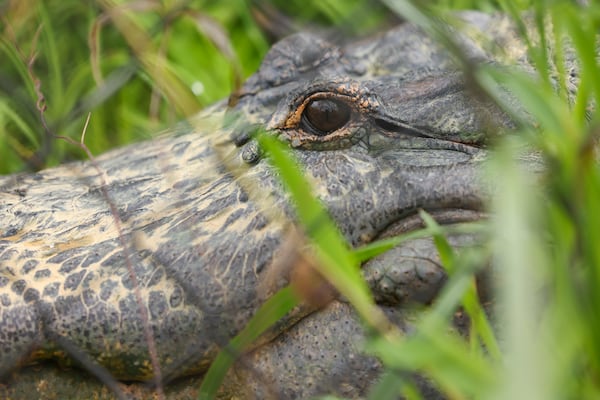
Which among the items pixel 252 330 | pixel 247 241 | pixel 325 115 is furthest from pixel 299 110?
pixel 252 330

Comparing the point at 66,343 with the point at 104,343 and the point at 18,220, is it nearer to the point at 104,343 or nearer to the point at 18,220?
the point at 104,343

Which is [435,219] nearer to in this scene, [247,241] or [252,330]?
[247,241]

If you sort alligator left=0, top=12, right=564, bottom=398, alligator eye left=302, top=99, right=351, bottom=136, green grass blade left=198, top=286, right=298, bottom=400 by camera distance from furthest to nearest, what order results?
alligator eye left=302, top=99, right=351, bottom=136, alligator left=0, top=12, right=564, bottom=398, green grass blade left=198, top=286, right=298, bottom=400

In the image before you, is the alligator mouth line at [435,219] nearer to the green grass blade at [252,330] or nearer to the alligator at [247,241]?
the alligator at [247,241]

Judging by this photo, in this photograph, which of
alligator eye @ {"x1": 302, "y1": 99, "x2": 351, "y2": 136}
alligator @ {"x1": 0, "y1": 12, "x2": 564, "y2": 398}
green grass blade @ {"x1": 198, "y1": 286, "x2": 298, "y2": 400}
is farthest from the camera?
alligator eye @ {"x1": 302, "y1": 99, "x2": 351, "y2": 136}

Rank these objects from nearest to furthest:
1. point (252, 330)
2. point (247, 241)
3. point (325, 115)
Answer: point (252, 330) < point (247, 241) < point (325, 115)

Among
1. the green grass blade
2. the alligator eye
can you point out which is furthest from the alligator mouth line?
the green grass blade

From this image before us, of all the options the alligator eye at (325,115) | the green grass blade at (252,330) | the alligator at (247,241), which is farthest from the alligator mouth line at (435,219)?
the green grass blade at (252,330)

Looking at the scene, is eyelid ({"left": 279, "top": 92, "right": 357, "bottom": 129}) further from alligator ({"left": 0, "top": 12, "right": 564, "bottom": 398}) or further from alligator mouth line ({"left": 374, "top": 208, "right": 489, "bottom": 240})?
alligator mouth line ({"left": 374, "top": 208, "right": 489, "bottom": 240})
